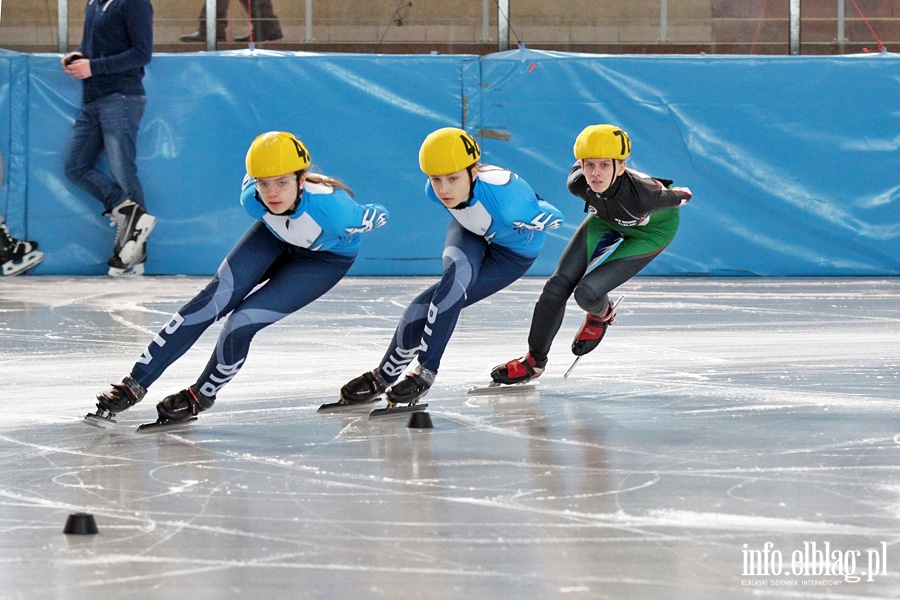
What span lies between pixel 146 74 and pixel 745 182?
462cm

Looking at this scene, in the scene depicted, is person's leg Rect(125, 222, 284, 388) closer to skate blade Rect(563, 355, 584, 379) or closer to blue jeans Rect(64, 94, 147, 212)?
skate blade Rect(563, 355, 584, 379)

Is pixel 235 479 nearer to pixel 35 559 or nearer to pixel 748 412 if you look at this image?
pixel 35 559

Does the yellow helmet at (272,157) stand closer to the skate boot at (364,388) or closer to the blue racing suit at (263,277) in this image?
the blue racing suit at (263,277)

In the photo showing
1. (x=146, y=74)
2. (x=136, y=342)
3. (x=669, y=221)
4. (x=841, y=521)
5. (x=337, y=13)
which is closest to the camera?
(x=841, y=521)

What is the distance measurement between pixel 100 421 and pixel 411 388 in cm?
103

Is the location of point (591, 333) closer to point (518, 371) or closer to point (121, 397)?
point (518, 371)

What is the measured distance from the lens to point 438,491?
3.04m

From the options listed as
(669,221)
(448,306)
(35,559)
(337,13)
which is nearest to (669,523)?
(35,559)

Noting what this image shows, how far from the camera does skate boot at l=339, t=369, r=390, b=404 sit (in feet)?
14.1

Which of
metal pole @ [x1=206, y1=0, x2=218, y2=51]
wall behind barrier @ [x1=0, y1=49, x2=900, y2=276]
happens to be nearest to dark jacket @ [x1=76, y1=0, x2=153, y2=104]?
wall behind barrier @ [x1=0, y1=49, x2=900, y2=276]

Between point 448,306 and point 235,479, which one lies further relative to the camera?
point 448,306

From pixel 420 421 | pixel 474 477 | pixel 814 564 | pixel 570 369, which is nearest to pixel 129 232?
pixel 570 369

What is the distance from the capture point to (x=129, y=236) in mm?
9008

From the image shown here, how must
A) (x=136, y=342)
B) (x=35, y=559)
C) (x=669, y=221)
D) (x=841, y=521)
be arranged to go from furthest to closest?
1. (x=136, y=342)
2. (x=669, y=221)
3. (x=841, y=521)
4. (x=35, y=559)
